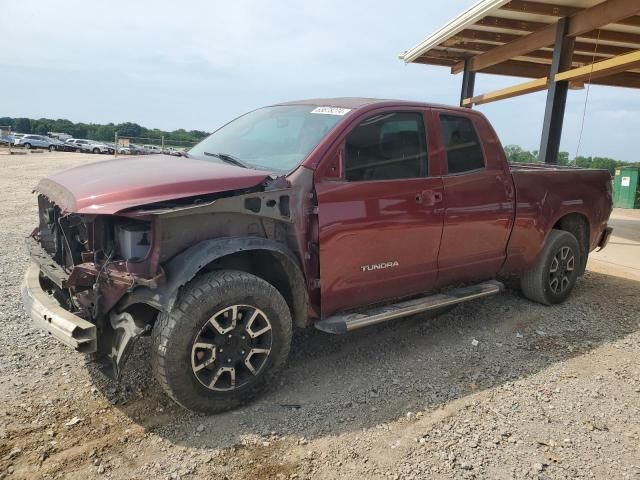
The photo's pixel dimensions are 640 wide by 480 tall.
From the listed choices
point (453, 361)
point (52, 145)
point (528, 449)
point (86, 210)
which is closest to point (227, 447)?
point (86, 210)

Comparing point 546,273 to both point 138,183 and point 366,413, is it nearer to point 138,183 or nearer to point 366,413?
point 366,413

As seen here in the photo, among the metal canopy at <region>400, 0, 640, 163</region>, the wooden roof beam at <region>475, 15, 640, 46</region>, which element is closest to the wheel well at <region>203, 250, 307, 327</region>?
the metal canopy at <region>400, 0, 640, 163</region>

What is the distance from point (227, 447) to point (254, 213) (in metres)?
1.39

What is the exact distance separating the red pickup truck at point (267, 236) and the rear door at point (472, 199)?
14 mm

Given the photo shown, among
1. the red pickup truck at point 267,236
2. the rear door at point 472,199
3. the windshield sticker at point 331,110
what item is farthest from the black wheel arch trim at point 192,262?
the rear door at point 472,199

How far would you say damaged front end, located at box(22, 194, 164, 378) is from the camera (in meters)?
2.82

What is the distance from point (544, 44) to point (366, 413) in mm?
8705

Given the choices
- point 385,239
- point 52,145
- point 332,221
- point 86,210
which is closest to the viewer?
point 86,210

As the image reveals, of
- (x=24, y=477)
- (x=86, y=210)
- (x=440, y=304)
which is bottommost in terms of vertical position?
(x=24, y=477)

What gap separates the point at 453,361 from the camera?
401cm

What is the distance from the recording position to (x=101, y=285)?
2922 millimetres

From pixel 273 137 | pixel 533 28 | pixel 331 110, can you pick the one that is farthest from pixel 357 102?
pixel 533 28

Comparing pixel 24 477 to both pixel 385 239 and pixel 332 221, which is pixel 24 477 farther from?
pixel 385 239

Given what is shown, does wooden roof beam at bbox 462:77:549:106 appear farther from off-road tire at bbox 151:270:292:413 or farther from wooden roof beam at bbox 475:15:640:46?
off-road tire at bbox 151:270:292:413
